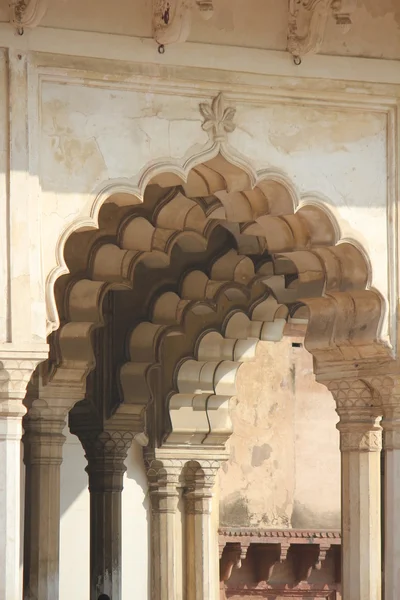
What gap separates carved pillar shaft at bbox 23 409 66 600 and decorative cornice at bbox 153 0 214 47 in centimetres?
332

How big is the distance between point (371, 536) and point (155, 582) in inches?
183

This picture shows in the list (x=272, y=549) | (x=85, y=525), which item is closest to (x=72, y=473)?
(x=85, y=525)

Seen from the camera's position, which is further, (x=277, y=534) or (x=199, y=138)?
(x=277, y=534)

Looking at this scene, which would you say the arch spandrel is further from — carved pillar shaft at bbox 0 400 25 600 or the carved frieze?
the carved frieze

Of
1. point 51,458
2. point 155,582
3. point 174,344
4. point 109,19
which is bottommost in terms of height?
point 155,582

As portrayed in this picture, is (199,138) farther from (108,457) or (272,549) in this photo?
(272,549)

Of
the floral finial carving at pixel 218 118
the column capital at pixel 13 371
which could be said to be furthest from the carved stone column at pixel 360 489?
the column capital at pixel 13 371

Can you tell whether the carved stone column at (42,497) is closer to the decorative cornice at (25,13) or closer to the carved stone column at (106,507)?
the carved stone column at (106,507)

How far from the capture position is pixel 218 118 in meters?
7.81

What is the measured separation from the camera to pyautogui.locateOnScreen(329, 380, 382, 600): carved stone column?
8.62 m

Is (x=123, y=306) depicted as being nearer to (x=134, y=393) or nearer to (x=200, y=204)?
(x=134, y=393)

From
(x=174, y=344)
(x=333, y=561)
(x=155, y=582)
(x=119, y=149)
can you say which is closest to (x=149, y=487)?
(x=155, y=582)

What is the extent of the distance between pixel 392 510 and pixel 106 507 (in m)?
4.40

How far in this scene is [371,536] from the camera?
8.66 metres
